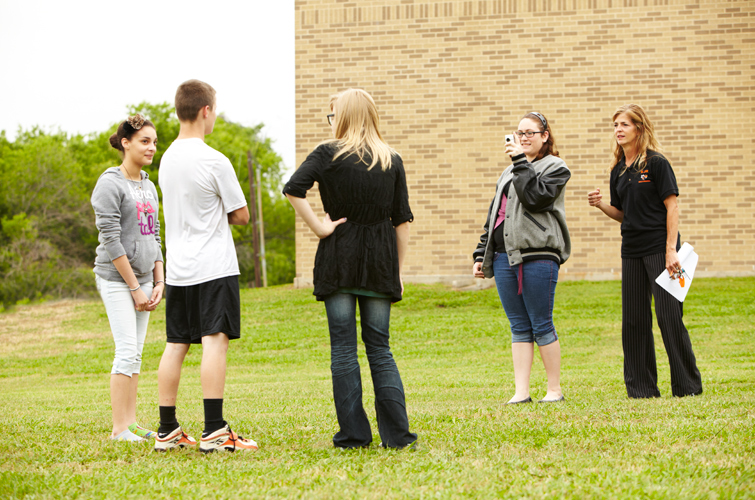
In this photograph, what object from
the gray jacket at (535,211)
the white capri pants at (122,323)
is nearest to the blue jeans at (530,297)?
the gray jacket at (535,211)

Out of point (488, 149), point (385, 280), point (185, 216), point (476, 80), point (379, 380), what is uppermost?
point (476, 80)

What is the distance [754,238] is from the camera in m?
16.0

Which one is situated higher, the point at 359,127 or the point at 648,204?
the point at 359,127

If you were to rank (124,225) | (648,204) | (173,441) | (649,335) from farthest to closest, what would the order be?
(649,335)
(648,204)
(124,225)
(173,441)

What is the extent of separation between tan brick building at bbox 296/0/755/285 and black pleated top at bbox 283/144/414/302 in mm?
12810

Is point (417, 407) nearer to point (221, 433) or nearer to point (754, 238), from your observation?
point (221, 433)

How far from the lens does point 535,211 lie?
17.7 ft

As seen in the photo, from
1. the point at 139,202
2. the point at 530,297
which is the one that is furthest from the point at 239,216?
the point at 530,297

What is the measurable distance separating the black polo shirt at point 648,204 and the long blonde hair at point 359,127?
2.51 m

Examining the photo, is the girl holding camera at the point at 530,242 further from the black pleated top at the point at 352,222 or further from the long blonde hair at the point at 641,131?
the black pleated top at the point at 352,222

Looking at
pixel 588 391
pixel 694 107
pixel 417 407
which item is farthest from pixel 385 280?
pixel 694 107

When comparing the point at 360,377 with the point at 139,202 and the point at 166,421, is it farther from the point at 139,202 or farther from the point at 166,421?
the point at 139,202

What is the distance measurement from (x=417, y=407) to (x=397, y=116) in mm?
11977

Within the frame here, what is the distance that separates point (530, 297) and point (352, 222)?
6.88 feet
